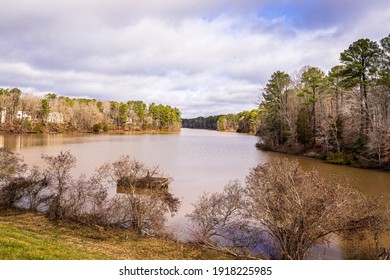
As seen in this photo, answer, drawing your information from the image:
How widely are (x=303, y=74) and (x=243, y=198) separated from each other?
95.0 ft

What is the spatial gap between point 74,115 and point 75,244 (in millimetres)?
72698

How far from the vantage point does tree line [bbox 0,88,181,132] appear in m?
63.2

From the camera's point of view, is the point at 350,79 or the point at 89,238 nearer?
the point at 89,238

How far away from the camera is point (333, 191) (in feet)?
23.7

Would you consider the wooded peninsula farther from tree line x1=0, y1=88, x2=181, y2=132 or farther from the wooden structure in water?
tree line x1=0, y1=88, x2=181, y2=132

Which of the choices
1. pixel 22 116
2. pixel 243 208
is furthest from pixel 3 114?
pixel 243 208

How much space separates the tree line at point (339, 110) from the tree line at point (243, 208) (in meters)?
16.0

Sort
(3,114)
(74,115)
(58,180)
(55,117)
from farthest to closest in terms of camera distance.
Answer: (74,115), (55,117), (3,114), (58,180)

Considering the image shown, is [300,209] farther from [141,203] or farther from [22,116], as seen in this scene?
[22,116]

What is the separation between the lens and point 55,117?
2872 inches
